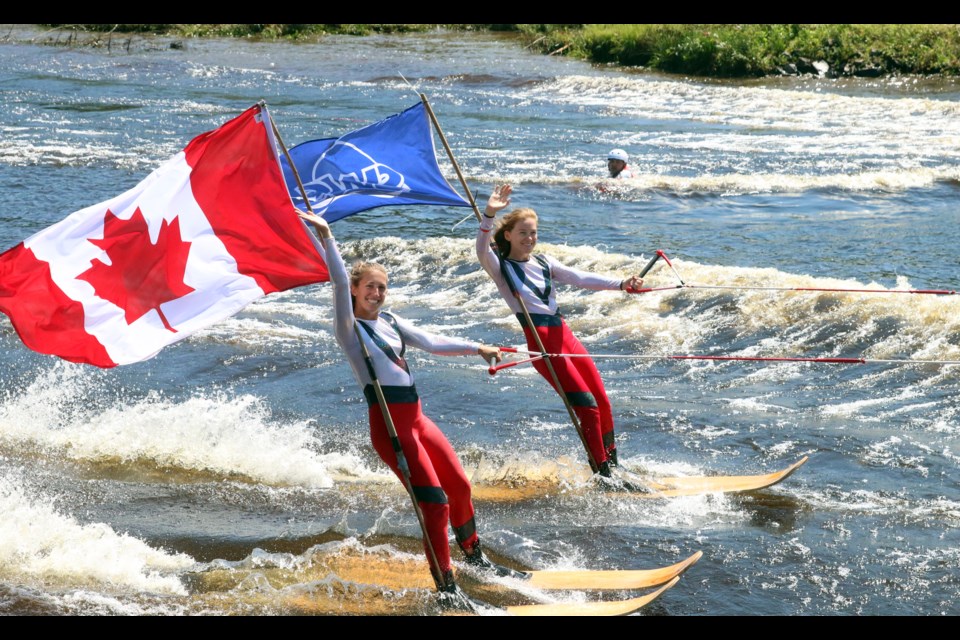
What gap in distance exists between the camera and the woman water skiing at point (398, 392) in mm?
7246

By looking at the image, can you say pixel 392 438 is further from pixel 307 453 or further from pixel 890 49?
pixel 890 49

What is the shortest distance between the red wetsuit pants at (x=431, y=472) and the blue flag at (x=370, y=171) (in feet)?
6.20

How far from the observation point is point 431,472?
24.0 feet

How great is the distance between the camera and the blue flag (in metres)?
8.66

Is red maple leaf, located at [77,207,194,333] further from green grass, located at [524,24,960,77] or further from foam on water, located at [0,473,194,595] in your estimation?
green grass, located at [524,24,960,77]

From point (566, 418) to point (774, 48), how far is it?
3099 centimetres

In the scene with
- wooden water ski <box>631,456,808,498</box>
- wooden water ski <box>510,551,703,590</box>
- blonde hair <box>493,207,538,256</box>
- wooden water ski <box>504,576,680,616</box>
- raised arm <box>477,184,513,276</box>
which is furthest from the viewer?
blonde hair <box>493,207,538,256</box>


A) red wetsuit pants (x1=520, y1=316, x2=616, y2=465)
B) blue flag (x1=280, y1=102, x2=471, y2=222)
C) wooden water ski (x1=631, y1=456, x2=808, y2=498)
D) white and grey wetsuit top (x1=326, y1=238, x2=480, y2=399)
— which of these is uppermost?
blue flag (x1=280, y1=102, x2=471, y2=222)

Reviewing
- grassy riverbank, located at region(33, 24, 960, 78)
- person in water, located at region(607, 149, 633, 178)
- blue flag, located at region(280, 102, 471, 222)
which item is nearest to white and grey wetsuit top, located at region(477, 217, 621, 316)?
blue flag, located at region(280, 102, 471, 222)

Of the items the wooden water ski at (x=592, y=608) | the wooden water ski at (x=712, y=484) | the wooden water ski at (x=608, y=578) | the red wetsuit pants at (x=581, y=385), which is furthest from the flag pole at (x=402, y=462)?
the wooden water ski at (x=712, y=484)

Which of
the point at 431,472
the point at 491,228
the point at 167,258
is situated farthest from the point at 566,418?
the point at 167,258

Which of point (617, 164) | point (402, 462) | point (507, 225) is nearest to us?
point (402, 462)

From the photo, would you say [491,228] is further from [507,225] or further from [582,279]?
[582,279]

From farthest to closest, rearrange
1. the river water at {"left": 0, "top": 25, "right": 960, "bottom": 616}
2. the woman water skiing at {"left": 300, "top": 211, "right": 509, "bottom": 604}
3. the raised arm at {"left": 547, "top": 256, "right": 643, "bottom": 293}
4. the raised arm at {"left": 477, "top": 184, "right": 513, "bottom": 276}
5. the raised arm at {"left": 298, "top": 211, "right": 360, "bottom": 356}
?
the raised arm at {"left": 547, "top": 256, "right": 643, "bottom": 293}
the raised arm at {"left": 477, "top": 184, "right": 513, "bottom": 276}
the river water at {"left": 0, "top": 25, "right": 960, "bottom": 616}
the woman water skiing at {"left": 300, "top": 211, "right": 509, "bottom": 604}
the raised arm at {"left": 298, "top": 211, "right": 360, "bottom": 356}
